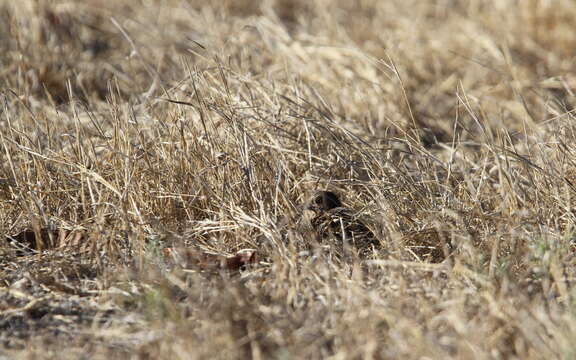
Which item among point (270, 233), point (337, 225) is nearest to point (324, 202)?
point (337, 225)

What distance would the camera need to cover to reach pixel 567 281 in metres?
1.82

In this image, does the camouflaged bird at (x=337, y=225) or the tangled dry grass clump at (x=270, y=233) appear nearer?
the tangled dry grass clump at (x=270, y=233)

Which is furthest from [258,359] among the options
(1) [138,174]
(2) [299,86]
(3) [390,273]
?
(2) [299,86]

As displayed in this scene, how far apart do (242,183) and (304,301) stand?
0.50 meters

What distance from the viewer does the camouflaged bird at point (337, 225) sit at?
210cm

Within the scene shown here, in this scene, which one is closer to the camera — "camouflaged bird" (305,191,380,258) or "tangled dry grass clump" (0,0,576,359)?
"tangled dry grass clump" (0,0,576,359)

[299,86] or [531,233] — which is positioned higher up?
[299,86]

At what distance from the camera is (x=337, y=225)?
221 cm

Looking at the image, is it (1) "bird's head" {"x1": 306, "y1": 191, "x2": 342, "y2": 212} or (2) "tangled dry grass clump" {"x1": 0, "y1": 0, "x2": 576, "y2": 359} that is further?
(1) "bird's head" {"x1": 306, "y1": 191, "x2": 342, "y2": 212}

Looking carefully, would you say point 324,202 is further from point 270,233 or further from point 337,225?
point 270,233

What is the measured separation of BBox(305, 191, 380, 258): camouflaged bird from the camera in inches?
82.8

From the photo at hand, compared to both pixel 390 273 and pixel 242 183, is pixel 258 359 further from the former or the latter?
pixel 242 183

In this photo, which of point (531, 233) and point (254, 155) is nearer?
point (531, 233)

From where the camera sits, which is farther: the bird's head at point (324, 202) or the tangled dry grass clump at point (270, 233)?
the bird's head at point (324, 202)
